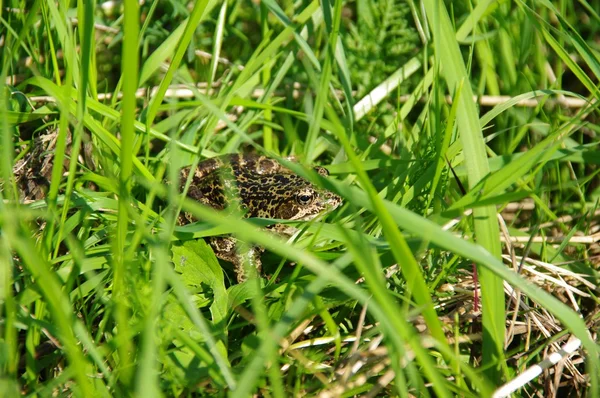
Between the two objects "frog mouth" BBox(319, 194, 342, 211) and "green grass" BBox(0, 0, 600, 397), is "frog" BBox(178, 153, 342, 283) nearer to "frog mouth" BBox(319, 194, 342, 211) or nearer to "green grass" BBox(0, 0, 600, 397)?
"frog mouth" BBox(319, 194, 342, 211)

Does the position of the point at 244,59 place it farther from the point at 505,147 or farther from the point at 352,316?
the point at 352,316

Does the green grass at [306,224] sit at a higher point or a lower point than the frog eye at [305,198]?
higher

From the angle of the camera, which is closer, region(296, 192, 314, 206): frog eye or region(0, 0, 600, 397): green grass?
region(0, 0, 600, 397): green grass

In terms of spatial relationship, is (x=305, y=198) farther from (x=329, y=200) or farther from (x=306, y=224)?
(x=306, y=224)

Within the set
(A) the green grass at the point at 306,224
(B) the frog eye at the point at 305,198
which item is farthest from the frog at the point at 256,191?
(A) the green grass at the point at 306,224

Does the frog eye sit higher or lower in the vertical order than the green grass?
lower

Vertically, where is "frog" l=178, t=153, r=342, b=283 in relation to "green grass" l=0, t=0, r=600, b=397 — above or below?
below

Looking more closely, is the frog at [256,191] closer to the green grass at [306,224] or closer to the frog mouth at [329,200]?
the frog mouth at [329,200]

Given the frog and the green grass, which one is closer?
the green grass

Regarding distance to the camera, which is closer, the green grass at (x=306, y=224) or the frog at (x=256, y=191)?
the green grass at (x=306, y=224)

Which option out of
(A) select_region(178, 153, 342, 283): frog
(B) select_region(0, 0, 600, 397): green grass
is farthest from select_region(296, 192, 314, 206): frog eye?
(B) select_region(0, 0, 600, 397): green grass
